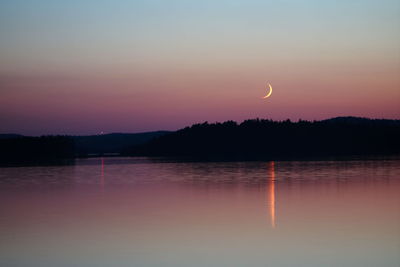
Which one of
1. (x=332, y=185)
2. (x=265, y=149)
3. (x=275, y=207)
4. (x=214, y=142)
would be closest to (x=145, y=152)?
(x=214, y=142)

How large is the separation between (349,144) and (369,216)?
138 meters

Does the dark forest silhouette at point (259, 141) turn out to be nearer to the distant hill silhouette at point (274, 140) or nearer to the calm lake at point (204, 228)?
the distant hill silhouette at point (274, 140)

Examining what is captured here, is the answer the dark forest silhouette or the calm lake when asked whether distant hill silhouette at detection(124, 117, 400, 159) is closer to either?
the dark forest silhouette

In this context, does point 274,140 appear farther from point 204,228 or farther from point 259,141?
point 204,228

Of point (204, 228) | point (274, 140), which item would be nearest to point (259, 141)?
point (274, 140)

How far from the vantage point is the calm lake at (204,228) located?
1453 centimetres

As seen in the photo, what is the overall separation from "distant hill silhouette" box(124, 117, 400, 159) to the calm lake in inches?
4860

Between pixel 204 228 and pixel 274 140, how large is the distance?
473 feet

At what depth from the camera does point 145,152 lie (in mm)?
167000

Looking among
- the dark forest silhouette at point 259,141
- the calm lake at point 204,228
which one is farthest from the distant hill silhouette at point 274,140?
the calm lake at point 204,228

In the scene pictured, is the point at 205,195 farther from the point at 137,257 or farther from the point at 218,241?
the point at 137,257

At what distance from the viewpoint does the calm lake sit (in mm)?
14531

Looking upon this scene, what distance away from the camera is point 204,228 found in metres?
19.0

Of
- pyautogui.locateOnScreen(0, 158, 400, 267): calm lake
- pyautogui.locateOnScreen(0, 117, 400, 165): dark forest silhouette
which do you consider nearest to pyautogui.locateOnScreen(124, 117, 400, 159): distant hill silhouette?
pyautogui.locateOnScreen(0, 117, 400, 165): dark forest silhouette
